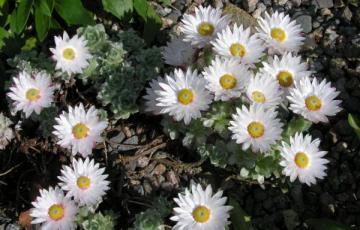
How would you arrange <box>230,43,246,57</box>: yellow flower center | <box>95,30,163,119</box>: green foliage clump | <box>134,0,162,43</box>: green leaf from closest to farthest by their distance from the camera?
1. <box>230,43,246,57</box>: yellow flower center
2. <box>95,30,163,119</box>: green foliage clump
3. <box>134,0,162,43</box>: green leaf

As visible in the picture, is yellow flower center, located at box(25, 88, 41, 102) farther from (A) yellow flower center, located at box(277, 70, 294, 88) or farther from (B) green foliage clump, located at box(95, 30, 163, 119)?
(A) yellow flower center, located at box(277, 70, 294, 88)

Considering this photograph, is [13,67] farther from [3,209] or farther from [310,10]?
[310,10]

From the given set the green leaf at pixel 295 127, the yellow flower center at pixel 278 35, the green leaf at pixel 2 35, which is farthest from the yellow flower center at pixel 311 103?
the green leaf at pixel 2 35

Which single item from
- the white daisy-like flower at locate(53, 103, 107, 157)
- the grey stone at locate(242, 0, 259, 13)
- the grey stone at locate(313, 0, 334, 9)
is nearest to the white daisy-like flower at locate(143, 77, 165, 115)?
the white daisy-like flower at locate(53, 103, 107, 157)

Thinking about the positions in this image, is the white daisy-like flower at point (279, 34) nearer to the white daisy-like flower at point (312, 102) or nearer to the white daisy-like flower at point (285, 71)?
the white daisy-like flower at point (285, 71)

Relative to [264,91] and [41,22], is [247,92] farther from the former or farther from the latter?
[41,22]

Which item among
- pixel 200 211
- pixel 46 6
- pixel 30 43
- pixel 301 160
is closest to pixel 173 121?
pixel 200 211

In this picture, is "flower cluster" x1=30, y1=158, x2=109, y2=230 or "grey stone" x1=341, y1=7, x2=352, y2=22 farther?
"grey stone" x1=341, y1=7, x2=352, y2=22
